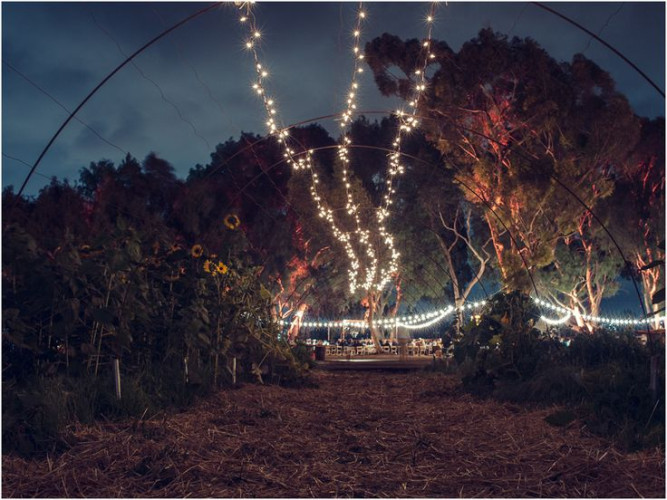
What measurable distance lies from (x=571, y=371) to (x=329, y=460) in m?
3.84

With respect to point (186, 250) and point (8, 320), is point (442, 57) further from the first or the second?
point (8, 320)

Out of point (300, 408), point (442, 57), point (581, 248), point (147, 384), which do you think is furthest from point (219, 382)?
point (581, 248)

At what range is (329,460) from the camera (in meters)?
4.33

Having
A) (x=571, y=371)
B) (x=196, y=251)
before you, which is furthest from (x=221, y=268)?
(x=571, y=371)

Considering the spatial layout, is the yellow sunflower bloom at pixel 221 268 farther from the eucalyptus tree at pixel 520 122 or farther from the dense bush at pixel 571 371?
the eucalyptus tree at pixel 520 122

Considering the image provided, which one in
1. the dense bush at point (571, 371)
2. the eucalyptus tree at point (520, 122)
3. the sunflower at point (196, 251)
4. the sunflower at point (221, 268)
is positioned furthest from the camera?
the eucalyptus tree at point (520, 122)

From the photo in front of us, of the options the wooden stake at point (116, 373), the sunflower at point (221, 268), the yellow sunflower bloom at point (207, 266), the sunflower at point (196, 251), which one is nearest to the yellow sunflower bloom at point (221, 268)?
the sunflower at point (221, 268)

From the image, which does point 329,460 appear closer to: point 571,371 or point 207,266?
point 207,266

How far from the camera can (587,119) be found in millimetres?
16906

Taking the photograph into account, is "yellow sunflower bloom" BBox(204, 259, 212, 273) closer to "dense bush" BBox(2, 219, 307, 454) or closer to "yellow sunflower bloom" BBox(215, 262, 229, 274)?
"dense bush" BBox(2, 219, 307, 454)

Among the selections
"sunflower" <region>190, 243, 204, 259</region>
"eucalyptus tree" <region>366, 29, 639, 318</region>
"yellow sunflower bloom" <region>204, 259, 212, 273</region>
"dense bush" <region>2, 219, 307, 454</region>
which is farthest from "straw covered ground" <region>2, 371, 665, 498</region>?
"eucalyptus tree" <region>366, 29, 639, 318</region>

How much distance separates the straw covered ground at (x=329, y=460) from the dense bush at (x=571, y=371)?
1.13 ft

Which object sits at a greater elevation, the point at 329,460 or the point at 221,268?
the point at 221,268

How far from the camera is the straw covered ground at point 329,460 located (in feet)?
12.0
